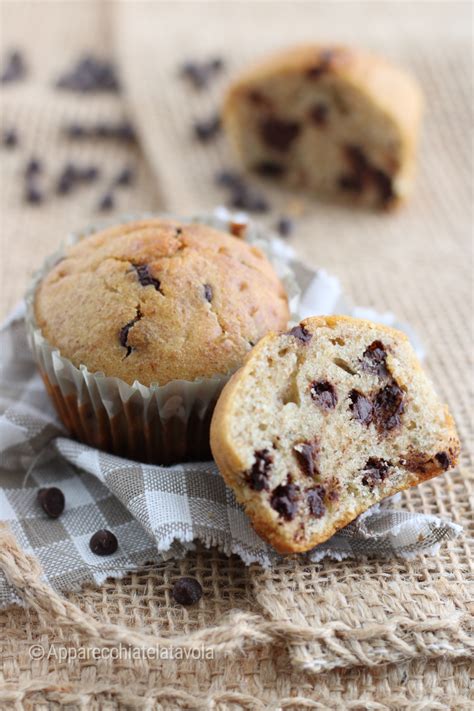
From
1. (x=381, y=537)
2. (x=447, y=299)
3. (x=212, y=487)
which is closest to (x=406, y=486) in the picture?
(x=381, y=537)

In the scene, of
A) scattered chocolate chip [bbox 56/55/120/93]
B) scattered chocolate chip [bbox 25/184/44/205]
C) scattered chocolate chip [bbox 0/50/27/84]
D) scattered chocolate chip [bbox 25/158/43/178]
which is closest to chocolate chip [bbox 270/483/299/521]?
scattered chocolate chip [bbox 25/184/44/205]

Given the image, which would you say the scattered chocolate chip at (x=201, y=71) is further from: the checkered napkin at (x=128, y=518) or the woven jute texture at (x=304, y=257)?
the checkered napkin at (x=128, y=518)

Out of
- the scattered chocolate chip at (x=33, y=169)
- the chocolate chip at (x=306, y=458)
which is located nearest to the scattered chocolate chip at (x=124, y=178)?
the scattered chocolate chip at (x=33, y=169)

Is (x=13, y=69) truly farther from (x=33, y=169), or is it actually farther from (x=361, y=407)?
(x=361, y=407)

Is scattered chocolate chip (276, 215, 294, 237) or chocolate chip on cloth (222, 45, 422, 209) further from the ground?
chocolate chip on cloth (222, 45, 422, 209)

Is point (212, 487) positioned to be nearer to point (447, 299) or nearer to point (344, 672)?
point (344, 672)

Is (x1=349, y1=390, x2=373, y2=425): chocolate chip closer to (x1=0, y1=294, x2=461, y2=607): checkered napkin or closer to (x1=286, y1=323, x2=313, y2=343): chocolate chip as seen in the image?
(x1=286, y1=323, x2=313, y2=343): chocolate chip

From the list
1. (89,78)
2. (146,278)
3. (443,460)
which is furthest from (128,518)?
(89,78)
